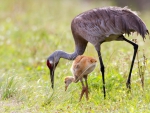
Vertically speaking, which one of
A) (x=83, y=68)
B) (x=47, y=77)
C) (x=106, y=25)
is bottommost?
(x=47, y=77)

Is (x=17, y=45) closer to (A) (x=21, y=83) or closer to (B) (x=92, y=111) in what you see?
(A) (x=21, y=83)

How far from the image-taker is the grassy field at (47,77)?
22.9ft

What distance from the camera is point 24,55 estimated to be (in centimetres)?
1141

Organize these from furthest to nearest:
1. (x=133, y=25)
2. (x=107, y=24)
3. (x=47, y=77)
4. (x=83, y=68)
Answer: (x=47, y=77) < (x=107, y=24) < (x=133, y=25) < (x=83, y=68)

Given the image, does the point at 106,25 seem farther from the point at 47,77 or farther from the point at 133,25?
the point at 47,77

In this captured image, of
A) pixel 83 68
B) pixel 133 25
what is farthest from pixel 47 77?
pixel 133 25

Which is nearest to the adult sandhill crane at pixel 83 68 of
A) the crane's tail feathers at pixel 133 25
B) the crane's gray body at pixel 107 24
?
the crane's gray body at pixel 107 24

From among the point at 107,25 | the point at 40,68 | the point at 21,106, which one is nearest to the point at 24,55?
the point at 40,68

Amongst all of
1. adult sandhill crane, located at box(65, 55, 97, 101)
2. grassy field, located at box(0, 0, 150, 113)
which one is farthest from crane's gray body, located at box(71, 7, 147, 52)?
adult sandhill crane, located at box(65, 55, 97, 101)

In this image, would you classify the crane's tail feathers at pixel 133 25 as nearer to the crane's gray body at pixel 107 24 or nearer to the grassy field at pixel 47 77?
the crane's gray body at pixel 107 24

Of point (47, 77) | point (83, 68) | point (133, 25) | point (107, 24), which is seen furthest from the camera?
point (47, 77)

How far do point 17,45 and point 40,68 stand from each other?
264 centimetres

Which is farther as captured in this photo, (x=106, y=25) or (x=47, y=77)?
(x=47, y=77)

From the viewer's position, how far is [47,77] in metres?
9.40
